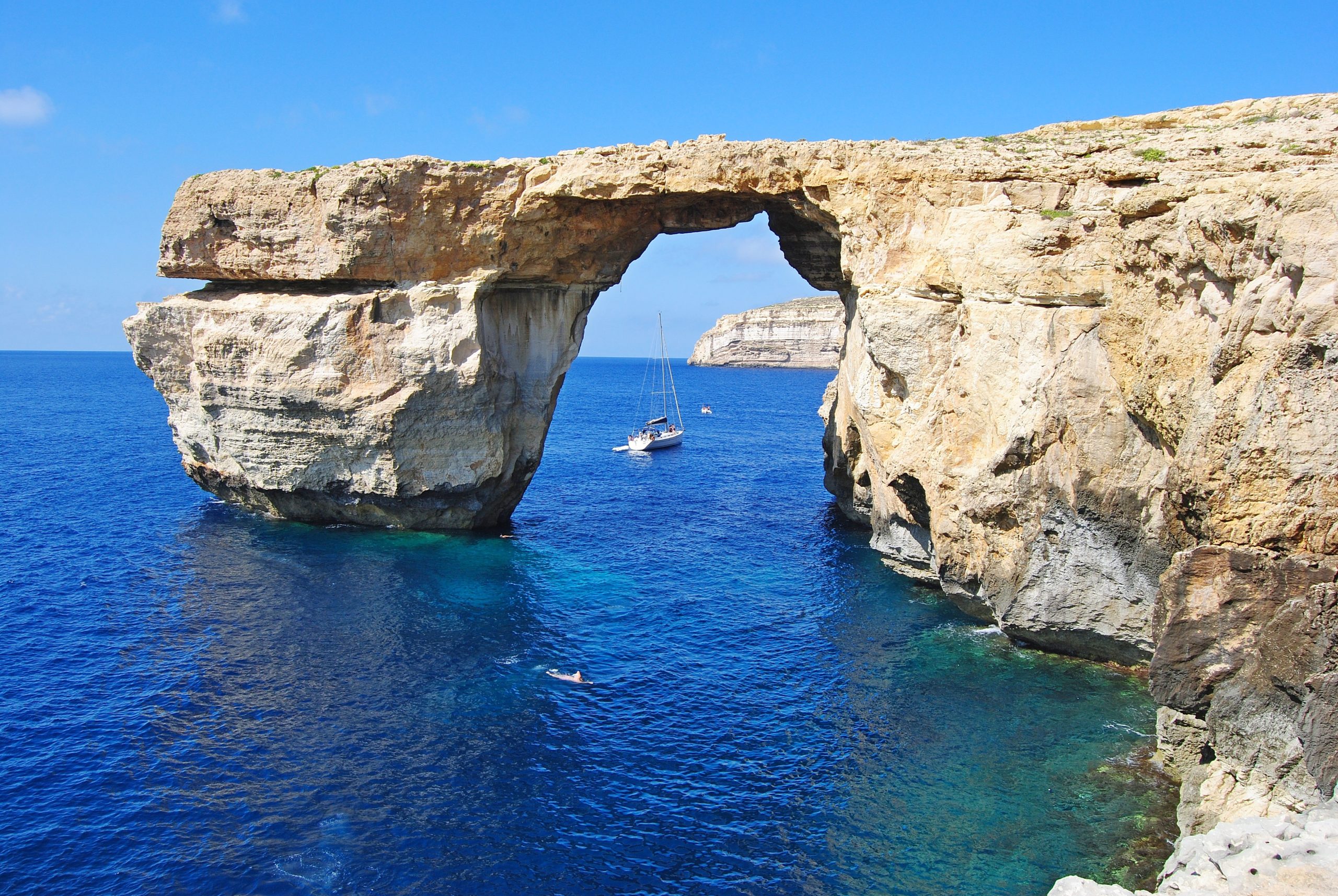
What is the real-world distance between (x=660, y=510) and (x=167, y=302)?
24558 millimetres

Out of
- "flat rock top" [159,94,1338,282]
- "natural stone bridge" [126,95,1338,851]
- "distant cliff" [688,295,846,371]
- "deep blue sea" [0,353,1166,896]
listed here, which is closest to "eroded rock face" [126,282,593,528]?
"natural stone bridge" [126,95,1338,851]

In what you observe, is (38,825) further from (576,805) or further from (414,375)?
(414,375)

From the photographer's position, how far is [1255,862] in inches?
564

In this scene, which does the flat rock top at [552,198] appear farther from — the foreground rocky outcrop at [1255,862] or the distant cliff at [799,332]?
the distant cliff at [799,332]

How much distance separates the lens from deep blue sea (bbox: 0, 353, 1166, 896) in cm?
1820

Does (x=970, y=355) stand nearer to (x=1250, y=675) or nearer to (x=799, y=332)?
(x=1250, y=675)

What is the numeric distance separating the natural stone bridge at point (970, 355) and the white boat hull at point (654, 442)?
2255 cm

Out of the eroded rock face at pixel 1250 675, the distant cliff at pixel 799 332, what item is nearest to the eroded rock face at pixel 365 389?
the eroded rock face at pixel 1250 675

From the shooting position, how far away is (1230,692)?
17.5 m

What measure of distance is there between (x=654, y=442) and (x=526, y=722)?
45673mm

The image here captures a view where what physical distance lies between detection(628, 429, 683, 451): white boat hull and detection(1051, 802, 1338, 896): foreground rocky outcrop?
5320 cm

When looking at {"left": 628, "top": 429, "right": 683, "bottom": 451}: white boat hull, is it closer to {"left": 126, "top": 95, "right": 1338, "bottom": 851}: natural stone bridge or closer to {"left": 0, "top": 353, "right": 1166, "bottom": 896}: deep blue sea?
{"left": 126, "top": 95, "right": 1338, "bottom": 851}: natural stone bridge

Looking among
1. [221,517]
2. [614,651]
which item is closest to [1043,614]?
[614,651]

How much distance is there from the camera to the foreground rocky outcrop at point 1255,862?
13.7 meters
